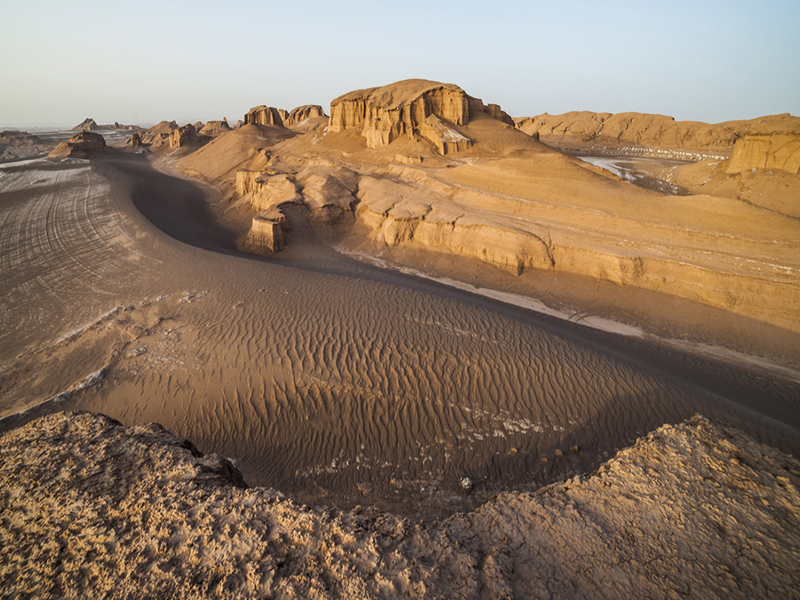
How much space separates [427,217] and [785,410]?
43.5ft

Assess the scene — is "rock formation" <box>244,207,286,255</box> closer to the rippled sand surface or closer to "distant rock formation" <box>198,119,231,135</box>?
the rippled sand surface

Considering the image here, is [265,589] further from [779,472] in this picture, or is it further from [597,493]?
[779,472]

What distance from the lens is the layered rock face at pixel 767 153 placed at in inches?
704

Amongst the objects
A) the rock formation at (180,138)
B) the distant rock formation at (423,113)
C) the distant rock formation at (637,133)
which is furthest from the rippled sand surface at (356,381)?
the rock formation at (180,138)

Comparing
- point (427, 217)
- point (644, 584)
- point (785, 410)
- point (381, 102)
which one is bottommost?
point (785, 410)

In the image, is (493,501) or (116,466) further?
(493,501)

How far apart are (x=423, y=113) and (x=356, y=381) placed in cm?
2418

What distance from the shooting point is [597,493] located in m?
3.95

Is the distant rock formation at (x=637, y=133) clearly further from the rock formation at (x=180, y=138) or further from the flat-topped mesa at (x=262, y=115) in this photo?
the rock formation at (x=180, y=138)

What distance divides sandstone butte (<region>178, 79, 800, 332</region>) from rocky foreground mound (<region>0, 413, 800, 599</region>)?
10.2 meters

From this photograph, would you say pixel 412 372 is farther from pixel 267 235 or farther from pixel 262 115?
pixel 262 115

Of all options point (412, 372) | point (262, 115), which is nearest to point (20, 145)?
point (262, 115)

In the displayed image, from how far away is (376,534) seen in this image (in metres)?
Answer: 3.34

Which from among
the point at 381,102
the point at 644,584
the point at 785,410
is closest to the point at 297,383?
the point at 644,584
